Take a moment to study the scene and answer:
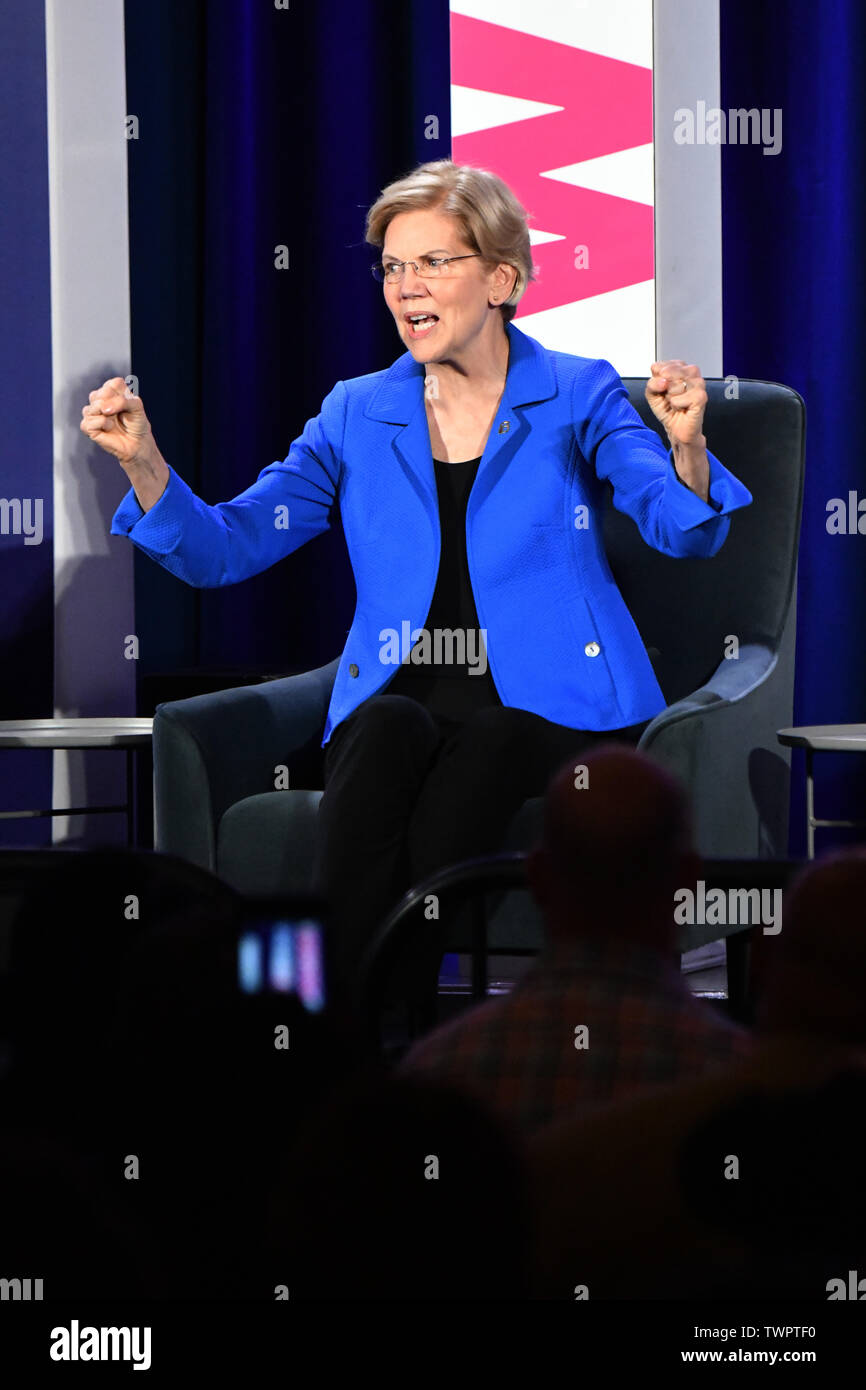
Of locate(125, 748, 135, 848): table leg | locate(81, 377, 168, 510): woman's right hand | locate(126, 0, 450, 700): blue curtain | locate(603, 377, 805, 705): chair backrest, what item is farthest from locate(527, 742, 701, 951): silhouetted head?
locate(126, 0, 450, 700): blue curtain

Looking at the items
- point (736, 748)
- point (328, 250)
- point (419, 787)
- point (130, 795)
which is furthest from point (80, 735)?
point (328, 250)

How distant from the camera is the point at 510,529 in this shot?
5.80 ft

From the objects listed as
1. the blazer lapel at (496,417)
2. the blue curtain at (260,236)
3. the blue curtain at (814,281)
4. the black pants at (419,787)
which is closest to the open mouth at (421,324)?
the blazer lapel at (496,417)

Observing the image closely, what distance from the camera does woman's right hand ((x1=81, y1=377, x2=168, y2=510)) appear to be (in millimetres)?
1517

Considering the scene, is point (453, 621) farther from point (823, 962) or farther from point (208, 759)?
point (823, 962)

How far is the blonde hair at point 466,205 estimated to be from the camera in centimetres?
173

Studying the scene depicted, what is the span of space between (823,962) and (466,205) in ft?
4.77

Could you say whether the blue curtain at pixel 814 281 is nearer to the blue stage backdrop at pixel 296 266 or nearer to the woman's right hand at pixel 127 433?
the blue stage backdrop at pixel 296 266

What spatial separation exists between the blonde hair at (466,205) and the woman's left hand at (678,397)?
406 mm

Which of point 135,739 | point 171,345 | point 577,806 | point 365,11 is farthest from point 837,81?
point 577,806

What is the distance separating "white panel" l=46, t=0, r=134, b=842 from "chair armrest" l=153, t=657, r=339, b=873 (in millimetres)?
1011

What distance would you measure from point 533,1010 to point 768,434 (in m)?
1.62
